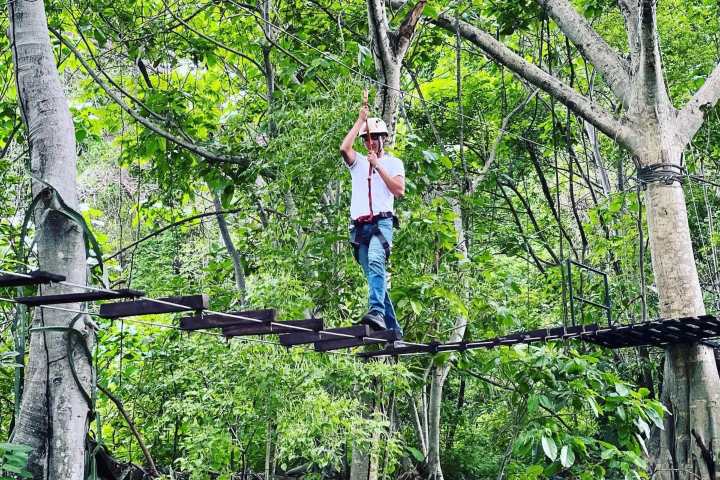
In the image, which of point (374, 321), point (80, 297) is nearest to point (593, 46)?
point (374, 321)

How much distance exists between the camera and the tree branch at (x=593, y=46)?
587 cm

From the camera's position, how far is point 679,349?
5.34 meters

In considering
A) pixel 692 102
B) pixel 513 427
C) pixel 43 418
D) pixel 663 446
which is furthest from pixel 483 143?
pixel 43 418

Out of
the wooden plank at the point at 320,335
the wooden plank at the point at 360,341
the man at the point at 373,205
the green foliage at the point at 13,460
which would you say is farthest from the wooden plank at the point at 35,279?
the man at the point at 373,205

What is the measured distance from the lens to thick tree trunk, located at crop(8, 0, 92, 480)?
292 centimetres

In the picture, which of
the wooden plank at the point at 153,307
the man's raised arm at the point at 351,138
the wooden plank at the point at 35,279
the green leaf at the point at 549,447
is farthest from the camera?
the green leaf at the point at 549,447

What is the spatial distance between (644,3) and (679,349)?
2200 mm

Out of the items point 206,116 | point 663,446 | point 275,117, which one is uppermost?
point 206,116

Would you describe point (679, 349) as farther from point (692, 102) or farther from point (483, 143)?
point (483, 143)

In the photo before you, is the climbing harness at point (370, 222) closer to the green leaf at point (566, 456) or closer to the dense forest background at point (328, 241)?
the dense forest background at point (328, 241)

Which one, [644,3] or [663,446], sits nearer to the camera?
[644,3]

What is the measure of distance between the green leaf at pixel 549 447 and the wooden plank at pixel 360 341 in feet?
3.73

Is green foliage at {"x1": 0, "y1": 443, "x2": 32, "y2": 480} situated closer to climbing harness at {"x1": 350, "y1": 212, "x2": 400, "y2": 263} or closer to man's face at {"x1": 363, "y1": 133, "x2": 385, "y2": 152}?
climbing harness at {"x1": 350, "y1": 212, "x2": 400, "y2": 263}

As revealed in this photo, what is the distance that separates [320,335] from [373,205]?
662mm
